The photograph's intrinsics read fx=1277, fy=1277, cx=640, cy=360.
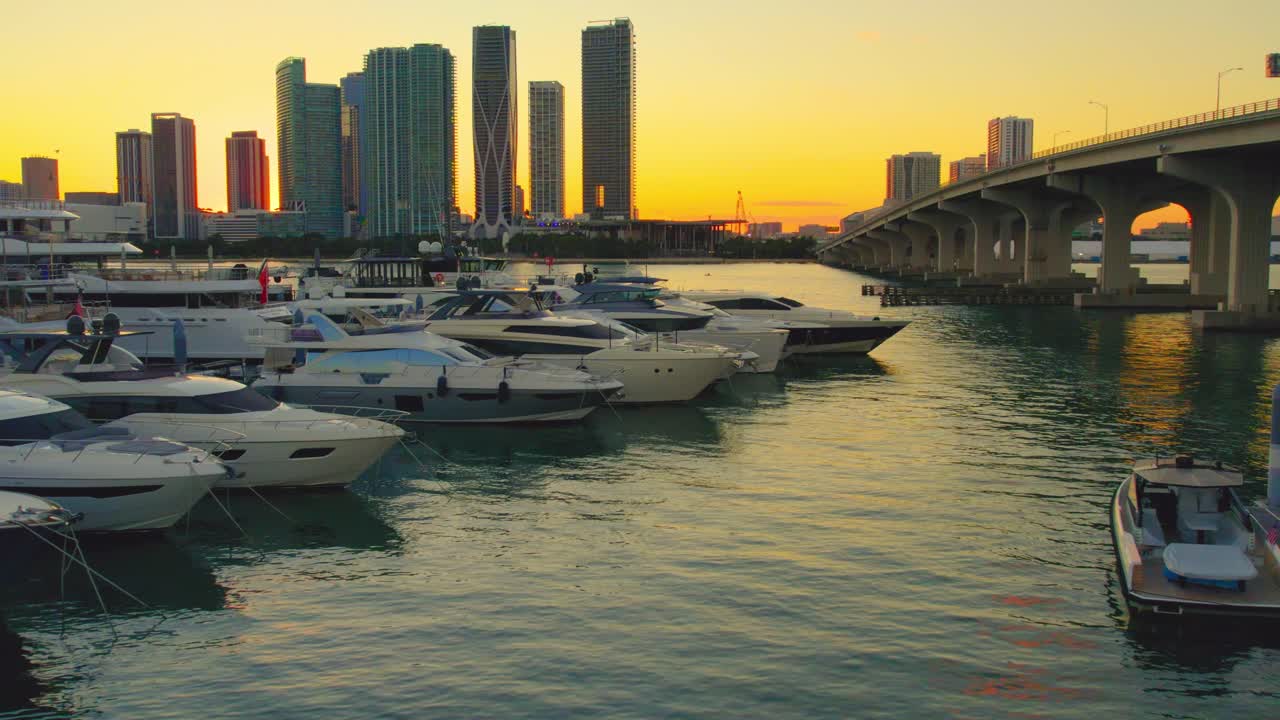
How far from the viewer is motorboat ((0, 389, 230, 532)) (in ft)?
60.3

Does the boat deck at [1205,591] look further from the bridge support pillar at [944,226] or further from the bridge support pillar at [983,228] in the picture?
the bridge support pillar at [944,226]

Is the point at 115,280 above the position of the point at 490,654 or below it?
above

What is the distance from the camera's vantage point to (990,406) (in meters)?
36.5

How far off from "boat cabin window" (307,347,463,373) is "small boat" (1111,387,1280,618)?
Result: 16.6 metres

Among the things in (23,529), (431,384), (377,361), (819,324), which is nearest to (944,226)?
(819,324)

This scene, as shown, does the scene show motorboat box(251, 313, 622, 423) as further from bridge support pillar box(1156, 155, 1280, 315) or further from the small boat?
bridge support pillar box(1156, 155, 1280, 315)

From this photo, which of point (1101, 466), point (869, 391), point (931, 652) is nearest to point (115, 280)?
point (869, 391)

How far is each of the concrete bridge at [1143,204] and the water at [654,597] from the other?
3824 centimetres

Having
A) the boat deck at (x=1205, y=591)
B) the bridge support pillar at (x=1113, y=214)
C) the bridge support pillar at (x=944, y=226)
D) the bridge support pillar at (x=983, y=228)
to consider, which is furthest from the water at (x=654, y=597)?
the bridge support pillar at (x=944, y=226)

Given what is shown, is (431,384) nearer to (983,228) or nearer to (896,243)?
(983,228)

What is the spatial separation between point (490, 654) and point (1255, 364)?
42125mm

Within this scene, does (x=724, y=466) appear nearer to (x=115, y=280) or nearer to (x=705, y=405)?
(x=705, y=405)

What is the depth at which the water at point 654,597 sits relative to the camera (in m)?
14.1

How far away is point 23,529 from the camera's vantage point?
52.7 feet
